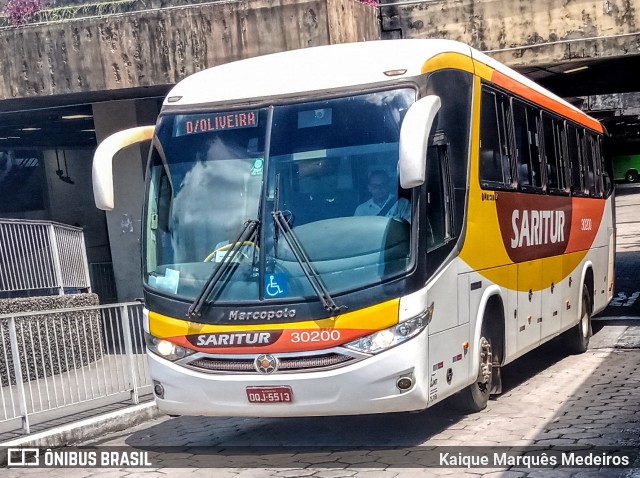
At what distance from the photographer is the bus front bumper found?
→ 7.60m

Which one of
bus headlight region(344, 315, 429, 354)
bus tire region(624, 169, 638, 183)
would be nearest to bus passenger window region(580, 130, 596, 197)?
bus headlight region(344, 315, 429, 354)

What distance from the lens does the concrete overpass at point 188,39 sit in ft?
50.0

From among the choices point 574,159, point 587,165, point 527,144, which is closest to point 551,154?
point 527,144

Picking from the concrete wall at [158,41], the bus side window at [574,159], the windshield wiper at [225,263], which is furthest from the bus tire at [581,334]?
the windshield wiper at [225,263]

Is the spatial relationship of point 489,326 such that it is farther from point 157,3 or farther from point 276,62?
point 157,3

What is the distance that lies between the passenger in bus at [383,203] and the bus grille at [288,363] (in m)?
1.18

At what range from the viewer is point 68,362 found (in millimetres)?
10820

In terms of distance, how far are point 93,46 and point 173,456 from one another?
9085 mm

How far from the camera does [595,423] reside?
8.69 metres

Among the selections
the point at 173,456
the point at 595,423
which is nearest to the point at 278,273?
the point at 173,456

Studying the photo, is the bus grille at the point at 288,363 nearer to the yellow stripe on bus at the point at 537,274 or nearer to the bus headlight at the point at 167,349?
the bus headlight at the point at 167,349

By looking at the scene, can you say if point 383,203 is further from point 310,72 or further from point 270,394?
point 270,394

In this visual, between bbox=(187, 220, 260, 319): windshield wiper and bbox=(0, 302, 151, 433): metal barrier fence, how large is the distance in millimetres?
2804

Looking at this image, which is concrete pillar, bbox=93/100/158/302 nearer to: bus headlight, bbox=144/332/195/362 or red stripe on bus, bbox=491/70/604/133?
red stripe on bus, bbox=491/70/604/133
